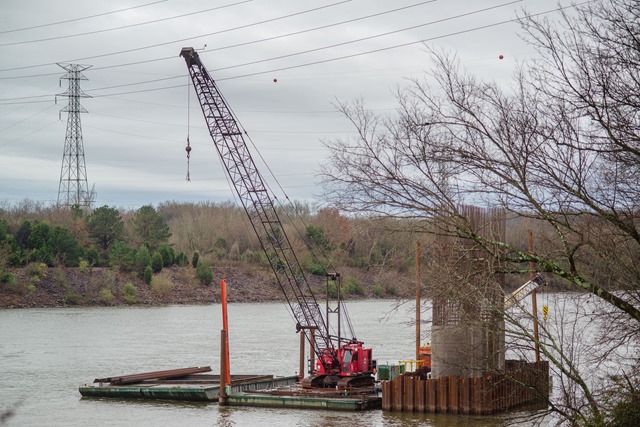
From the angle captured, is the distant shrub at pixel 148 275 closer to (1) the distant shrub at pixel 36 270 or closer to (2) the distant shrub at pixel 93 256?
(2) the distant shrub at pixel 93 256

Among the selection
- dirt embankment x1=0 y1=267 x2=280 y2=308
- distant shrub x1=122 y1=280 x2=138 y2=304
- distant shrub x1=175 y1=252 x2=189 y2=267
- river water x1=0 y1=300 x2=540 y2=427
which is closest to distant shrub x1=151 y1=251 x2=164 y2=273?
dirt embankment x1=0 y1=267 x2=280 y2=308

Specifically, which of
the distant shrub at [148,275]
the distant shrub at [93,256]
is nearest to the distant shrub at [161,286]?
the distant shrub at [148,275]

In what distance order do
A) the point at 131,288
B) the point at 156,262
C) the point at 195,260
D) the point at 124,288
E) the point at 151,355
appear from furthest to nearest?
the point at 195,260
the point at 156,262
the point at 124,288
the point at 131,288
the point at 151,355

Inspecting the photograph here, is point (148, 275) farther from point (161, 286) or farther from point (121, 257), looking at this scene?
point (121, 257)

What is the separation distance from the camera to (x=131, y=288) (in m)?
77.4

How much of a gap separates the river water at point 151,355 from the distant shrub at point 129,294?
3154 mm

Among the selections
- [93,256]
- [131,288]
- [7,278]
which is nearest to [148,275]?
[131,288]

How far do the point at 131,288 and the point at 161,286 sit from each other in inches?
124

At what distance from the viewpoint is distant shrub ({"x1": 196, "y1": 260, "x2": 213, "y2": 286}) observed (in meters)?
83.6

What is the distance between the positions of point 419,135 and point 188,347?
120 feet

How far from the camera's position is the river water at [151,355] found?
1038 inches

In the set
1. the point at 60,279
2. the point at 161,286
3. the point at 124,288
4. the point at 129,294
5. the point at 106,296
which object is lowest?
the point at 106,296

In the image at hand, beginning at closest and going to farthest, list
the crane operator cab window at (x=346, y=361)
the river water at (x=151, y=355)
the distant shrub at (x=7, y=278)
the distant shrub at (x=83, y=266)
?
the river water at (x=151, y=355)
the crane operator cab window at (x=346, y=361)
the distant shrub at (x=7, y=278)
the distant shrub at (x=83, y=266)

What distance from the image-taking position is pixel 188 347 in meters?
46.8
